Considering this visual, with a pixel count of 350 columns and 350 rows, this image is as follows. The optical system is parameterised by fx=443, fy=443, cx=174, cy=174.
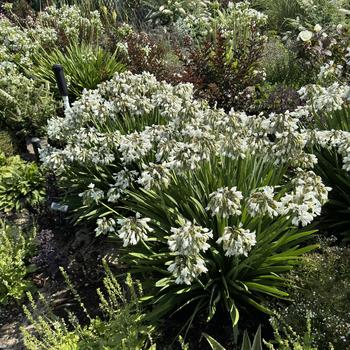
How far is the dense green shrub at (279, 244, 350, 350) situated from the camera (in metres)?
2.85

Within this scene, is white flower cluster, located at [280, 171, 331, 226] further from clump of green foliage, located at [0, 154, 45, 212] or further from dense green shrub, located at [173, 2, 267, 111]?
clump of green foliage, located at [0, 154, 45, 212]

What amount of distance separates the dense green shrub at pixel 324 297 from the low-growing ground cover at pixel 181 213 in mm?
11

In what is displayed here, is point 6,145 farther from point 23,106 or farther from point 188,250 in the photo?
point 188,250

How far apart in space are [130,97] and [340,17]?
6.91 meters

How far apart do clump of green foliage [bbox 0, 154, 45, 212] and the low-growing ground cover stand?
0.06 feet

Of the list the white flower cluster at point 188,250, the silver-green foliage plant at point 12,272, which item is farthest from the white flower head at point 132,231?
the silver-green foliage plant at point 12,272

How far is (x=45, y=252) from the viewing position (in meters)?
4.17

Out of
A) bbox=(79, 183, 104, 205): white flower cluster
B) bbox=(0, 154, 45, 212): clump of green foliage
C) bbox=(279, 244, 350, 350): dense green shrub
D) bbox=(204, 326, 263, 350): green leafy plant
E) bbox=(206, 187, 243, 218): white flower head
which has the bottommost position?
bbox=(279, 244, 350, 350): dense green shrub

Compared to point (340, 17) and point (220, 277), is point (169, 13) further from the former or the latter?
point (220, 277)

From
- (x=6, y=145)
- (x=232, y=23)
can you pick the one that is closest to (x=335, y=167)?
(x=6, y=145)

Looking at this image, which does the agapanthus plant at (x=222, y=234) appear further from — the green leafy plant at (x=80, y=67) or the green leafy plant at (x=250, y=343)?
the green leafy plant at (x=80, y=67)

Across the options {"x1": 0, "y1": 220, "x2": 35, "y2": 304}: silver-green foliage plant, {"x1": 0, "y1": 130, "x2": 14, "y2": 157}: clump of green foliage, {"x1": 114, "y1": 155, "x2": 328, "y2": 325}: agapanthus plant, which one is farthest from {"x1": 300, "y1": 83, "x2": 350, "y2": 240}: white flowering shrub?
{"x1": 0, "y1": 130, "x2": 14, "y2": 157}: clump of green foliage

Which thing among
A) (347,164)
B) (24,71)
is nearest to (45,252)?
(347,164)

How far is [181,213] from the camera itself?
367cm
